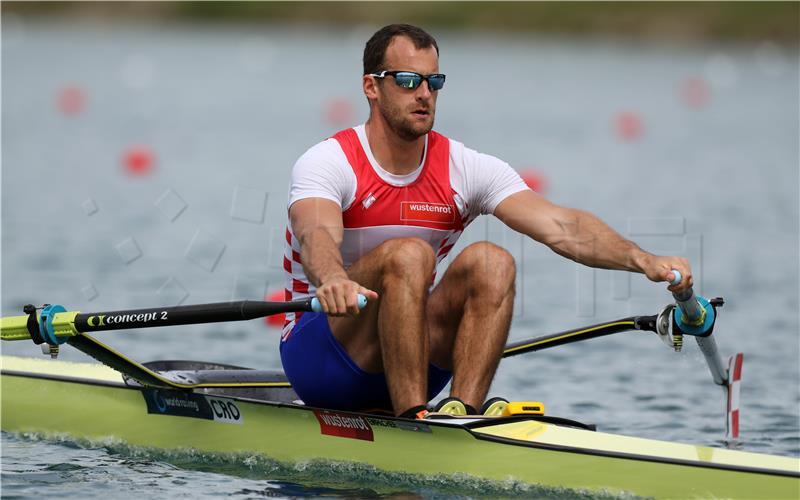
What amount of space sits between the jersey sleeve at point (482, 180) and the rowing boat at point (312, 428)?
0.89 meters

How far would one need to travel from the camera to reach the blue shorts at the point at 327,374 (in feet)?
19.2

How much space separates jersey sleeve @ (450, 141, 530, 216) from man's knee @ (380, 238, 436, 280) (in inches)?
21.8

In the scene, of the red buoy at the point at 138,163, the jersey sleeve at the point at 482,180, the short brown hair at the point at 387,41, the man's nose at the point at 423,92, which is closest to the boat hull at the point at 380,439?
the jersey sleeve at the point at 482,180

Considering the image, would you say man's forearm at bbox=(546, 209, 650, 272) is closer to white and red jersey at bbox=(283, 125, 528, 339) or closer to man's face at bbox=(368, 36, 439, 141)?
white and red jersey at bbox=(283, 125, 528, 339)

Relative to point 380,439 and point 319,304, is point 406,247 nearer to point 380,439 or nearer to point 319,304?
point 319,304

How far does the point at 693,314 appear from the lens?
19.0ft

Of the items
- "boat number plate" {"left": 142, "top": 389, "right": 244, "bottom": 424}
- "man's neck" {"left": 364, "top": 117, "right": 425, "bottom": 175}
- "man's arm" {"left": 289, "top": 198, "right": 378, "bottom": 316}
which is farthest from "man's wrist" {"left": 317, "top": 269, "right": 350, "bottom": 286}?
"boat number plate" {"left": 142, "top": 389, "right": 244, "bottom": 424}

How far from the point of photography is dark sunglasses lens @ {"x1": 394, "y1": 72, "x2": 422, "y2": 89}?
579 cm

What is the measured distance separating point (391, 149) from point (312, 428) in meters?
1.36

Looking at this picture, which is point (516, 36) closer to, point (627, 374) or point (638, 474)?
point (627, 374)

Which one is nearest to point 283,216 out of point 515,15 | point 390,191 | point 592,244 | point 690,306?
point 390,191

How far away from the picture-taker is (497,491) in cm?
547

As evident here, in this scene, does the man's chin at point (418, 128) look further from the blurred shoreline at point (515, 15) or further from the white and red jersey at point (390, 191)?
the blurred shoreline at point (515, 15)

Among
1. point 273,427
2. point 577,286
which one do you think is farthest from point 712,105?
point 273,427
